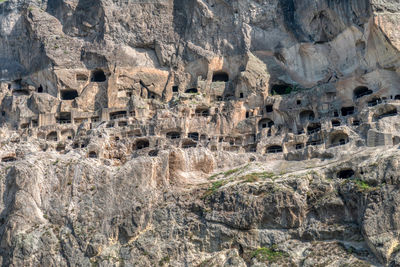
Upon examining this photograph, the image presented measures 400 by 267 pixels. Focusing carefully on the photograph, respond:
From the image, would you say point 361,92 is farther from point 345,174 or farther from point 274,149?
point 345,174

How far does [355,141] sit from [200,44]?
81.2 ft

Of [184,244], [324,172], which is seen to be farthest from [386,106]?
[184,244]

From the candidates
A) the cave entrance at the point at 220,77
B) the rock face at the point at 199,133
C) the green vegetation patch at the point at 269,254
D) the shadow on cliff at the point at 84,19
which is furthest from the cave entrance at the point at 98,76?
the green vegetation patch at the point at 269,254

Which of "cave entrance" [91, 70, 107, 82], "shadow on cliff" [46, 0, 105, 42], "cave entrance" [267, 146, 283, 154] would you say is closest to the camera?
"cave entrance" [267, 146, 283, 154]

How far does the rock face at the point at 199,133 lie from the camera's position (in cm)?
4359

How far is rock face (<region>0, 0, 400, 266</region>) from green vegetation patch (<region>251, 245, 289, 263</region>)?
12 cm

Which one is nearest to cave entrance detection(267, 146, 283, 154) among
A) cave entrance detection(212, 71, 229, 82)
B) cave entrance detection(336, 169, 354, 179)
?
cave entrance detection(336, 169, 354, 179)

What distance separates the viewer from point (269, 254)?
42.3m

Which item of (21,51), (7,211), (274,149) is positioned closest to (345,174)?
(274,149)

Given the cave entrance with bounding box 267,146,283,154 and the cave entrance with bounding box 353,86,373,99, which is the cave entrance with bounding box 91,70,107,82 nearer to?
the cave entrance with bounding box 267,146,283,154

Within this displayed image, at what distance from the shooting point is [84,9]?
72375 millimetres

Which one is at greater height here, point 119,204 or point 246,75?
point 246,75

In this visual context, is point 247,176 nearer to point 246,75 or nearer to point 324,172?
point 324,172

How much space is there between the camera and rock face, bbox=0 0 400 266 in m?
43.6
